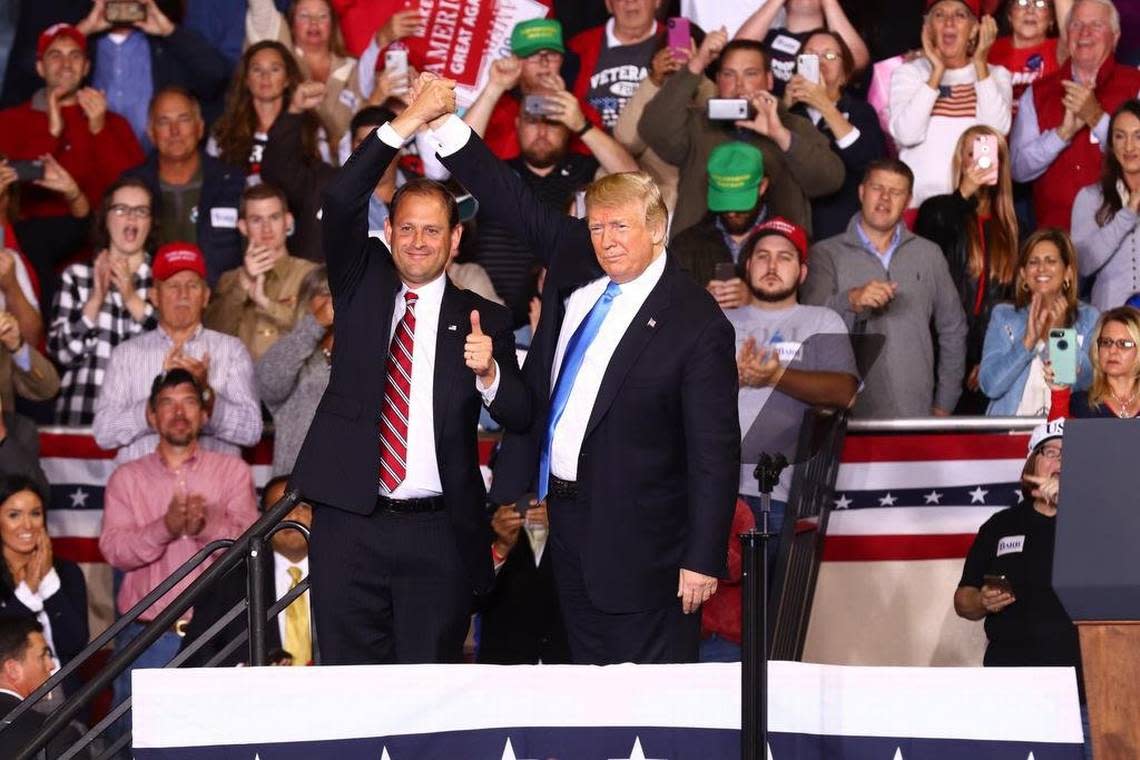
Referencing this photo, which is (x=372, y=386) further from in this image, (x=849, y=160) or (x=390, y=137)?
(x=849, y=160)

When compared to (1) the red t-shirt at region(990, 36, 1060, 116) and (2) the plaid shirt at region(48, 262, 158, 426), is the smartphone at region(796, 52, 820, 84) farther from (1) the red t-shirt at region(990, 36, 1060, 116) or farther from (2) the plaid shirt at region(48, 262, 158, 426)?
(2) the plaid shirt at region(48, 262, 158, 426)

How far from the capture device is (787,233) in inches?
301

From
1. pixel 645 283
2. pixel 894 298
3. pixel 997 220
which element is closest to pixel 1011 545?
pixel 894 298

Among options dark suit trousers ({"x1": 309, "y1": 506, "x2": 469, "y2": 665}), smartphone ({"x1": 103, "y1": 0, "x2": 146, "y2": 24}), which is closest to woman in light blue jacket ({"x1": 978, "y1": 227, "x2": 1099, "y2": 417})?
dark suit trousers ({"x1": 309, "y1": 506, "x2": 469, "y2": 665})

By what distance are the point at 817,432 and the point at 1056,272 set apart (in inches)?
62.0

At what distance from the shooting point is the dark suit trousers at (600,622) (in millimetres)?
5266

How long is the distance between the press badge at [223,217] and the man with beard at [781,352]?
246cm

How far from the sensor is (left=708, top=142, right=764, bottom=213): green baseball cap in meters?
8.20

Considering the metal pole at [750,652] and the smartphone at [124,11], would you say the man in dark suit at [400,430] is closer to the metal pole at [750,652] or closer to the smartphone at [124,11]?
the metal pole at [750,652]

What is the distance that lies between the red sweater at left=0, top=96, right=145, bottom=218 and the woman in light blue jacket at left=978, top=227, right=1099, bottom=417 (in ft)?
13.6

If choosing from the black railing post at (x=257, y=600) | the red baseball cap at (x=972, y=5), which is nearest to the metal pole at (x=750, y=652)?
the black railing post at (x=257, y=600)

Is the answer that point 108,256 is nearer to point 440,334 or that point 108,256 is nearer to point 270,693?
point 440,334

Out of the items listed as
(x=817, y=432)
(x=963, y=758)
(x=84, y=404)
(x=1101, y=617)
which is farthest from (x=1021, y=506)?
(x=84, y=404)

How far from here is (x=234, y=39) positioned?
9.96 m
